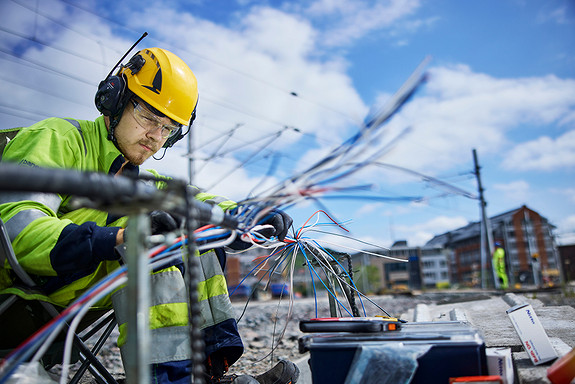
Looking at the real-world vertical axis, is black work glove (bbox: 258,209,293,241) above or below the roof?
below

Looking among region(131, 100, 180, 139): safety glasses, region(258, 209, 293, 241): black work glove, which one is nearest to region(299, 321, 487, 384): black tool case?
region(258, 209, 293, 241): black work glove

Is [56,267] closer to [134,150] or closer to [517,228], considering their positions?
[134,150]

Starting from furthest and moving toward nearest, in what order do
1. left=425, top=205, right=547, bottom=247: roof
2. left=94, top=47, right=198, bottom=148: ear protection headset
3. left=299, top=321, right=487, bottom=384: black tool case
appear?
left=425, top=205, right=547, bottom=247: roof, left=94, top=47, right=198, bottom=148: ear protection headset, left=299, top=321, right=487, bottom=384: black tool case

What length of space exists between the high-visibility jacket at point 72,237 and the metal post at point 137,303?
546 mm

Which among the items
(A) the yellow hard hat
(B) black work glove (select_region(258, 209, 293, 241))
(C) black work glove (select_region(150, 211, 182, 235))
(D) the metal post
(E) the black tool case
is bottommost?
(E) the black tool case

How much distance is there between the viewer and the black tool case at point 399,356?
43.7 inches

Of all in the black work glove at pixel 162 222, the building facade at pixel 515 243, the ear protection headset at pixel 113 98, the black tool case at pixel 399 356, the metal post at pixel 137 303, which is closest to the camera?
the metal post at pixel 137 303

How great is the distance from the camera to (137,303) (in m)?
0.74

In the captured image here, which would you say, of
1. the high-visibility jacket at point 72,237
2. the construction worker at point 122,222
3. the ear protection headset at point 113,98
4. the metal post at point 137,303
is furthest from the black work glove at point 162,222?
the ear protection headset at point 113,98

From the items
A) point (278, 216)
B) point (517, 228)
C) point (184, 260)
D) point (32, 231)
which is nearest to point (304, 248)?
point (278, 216)

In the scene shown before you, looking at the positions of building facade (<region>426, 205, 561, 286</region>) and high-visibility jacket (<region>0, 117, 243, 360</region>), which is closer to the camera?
high-visibility jacket (<region>0, 117, 243, 360</region>)

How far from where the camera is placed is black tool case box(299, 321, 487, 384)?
3.64ft

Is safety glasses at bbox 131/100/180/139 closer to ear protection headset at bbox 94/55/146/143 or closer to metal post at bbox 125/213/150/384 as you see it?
ear protection headset at bbox 94/55/146/143

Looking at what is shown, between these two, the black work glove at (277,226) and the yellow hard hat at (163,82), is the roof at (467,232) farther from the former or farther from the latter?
the black work glove at (277,226)
